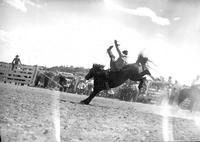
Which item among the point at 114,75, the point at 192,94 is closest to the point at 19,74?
the point at 192,94

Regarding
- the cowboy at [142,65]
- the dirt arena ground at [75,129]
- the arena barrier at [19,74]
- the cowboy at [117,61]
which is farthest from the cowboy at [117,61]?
the arena barrier at [19,74]

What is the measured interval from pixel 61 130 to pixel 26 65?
23.0 m

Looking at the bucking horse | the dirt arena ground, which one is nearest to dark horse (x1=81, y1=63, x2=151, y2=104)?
the bucking horse

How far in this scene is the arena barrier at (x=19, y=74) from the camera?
26.5m

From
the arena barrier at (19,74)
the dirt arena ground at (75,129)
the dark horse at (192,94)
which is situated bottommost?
the dirt arena ground at (75,129)

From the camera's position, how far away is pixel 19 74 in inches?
1046

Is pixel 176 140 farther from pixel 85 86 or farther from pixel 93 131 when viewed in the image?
pixel 85 86

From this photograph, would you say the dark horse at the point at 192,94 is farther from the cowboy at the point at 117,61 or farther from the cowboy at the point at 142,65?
the cowboy at the point at 117,61

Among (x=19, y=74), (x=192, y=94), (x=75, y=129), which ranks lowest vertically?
(x=75, y=129)

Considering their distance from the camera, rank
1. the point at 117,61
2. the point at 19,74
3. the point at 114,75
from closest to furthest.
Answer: the point at 114,75 < the point at 117,61 < the point at 19,74

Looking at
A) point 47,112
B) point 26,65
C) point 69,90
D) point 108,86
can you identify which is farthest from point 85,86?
point 47,112

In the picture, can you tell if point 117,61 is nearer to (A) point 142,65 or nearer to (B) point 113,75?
(B) point 113,75

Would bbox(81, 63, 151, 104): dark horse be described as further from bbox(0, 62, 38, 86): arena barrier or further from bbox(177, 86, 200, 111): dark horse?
bbox(0, 62, 38, 86): arena barrier

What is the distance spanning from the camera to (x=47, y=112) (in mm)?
6922
